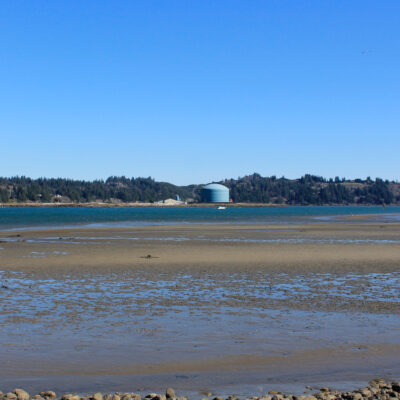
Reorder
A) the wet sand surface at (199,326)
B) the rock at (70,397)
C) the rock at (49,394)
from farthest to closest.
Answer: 1. the wet sand surface at (199,326)
2. the rock at (49,394)
3. the rock at (70,397)

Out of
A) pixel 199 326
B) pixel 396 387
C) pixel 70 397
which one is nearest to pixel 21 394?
pixel 70 397

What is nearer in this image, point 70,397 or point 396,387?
point 70,397

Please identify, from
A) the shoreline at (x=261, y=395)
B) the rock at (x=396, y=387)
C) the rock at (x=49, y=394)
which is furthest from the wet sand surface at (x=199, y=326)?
the rock at (x=396, y=387)

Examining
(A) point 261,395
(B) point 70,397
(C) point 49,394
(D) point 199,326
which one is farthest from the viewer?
(D) point 199,326

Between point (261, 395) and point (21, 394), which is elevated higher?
point (21, 394)

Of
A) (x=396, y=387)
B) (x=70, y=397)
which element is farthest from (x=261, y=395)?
(x=70, y=397)

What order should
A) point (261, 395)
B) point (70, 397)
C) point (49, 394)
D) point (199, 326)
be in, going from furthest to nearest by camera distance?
point (199, 326) < point (261, 395) < point (49, 394) < point (70, 397)

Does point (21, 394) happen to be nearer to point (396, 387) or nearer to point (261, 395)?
point (261, 395)

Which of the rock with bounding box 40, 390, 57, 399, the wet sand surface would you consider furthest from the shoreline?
the wet sand surface

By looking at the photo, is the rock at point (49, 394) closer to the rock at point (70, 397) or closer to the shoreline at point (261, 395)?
the shoreline at point (261, 395)

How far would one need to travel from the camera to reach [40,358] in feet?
34.1

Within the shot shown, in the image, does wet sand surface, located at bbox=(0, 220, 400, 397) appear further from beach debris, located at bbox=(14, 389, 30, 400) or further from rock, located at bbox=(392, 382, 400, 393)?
rock, located at bbox=(392, 382, 400, 393)

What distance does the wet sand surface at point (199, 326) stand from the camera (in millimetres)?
9430

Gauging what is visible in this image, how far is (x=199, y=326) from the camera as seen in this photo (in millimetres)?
13055
